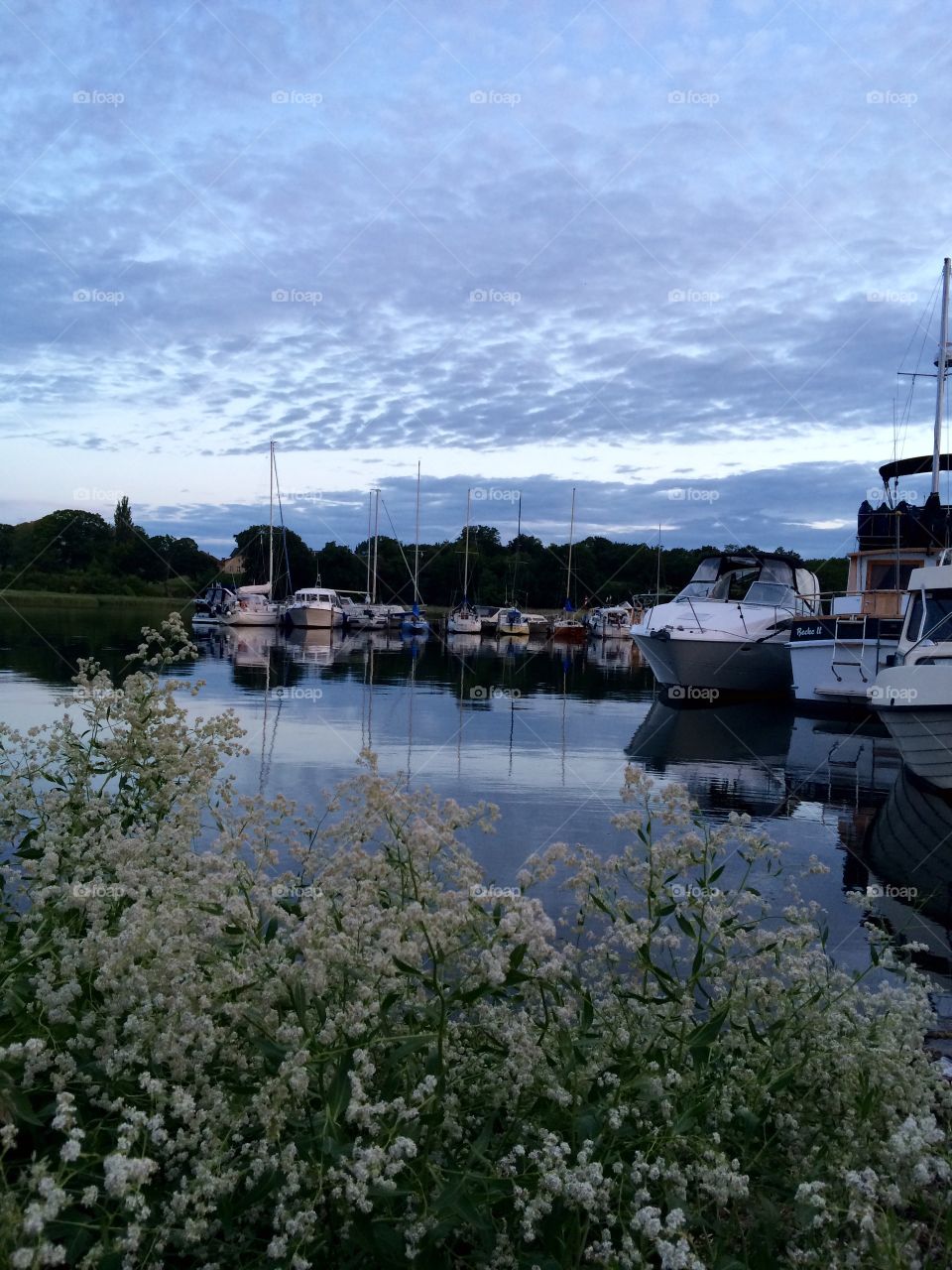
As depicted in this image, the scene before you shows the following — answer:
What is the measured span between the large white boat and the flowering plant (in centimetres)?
2812

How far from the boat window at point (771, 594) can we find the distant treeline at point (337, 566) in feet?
178

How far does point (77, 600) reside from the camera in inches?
4097

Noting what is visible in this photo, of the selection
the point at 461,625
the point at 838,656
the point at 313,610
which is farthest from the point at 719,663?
the point at 461,625

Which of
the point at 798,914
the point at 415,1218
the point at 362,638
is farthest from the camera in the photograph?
the point at 362,638

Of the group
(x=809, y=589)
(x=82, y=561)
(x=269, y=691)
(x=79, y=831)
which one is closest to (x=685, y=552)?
(x=82, y=561)

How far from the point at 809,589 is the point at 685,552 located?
296ft

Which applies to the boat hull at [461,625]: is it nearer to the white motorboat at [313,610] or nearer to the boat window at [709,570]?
the white motorboat at [313,610]

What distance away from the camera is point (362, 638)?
7794 centimetres

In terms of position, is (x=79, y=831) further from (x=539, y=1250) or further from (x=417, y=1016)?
(x=539, y=1250)

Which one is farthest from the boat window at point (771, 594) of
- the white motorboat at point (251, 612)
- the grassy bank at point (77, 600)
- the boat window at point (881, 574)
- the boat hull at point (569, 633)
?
the grassy bank at point (77, 600)

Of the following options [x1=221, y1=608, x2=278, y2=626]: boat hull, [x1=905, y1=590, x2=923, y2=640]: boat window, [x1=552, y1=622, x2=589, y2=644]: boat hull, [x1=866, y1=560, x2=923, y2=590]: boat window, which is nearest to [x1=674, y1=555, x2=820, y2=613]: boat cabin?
[x1=866, y1=560, x2=923, y2=590]: boat window

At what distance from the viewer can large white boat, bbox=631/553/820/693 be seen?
107 feet

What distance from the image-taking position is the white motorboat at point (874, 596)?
28391mm

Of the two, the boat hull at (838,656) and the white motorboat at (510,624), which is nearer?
the boat hull at (838,656)
